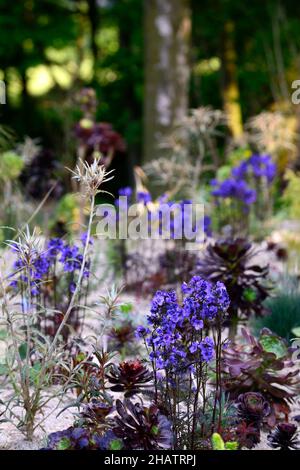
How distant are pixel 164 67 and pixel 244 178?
7.02ft

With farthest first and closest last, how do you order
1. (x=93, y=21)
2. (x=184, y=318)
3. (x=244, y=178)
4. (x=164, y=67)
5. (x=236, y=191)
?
(x=93, y=21)
(x=164, y=67)
(x=244, y=178)
(x=236, y=191)
(x=184, y=318)

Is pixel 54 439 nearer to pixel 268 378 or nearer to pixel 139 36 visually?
pixel 268 378

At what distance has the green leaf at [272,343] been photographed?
143 inches

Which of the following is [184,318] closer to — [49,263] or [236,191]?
[49,263]

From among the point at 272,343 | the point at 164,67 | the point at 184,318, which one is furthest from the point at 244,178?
the point at 184,318

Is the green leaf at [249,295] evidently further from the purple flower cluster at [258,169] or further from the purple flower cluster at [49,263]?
the purple flower cluster at [258,169]

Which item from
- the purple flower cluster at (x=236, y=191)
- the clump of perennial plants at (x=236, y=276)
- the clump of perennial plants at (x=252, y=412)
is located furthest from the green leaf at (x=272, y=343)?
the purple flower cluster at (x=236, y=191)

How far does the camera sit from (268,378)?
135 inches

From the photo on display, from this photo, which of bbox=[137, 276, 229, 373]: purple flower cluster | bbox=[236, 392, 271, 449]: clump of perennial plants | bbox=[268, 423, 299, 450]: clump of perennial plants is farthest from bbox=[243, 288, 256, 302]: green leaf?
bbox=[137, 276, 229, 373]: purple flower cluster

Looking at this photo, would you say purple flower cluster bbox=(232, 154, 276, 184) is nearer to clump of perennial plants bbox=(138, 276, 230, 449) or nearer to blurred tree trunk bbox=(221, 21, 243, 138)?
clump of perennial plants bbox=(138, 276, 230, 449)

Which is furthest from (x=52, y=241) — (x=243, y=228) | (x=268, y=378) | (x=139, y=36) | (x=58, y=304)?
(x=139, y=36)

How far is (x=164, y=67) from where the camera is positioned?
9.23 meters

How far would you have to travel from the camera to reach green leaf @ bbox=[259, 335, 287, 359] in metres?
3.62

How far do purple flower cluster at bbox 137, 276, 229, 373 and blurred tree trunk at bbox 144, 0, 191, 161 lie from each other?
6273mm
